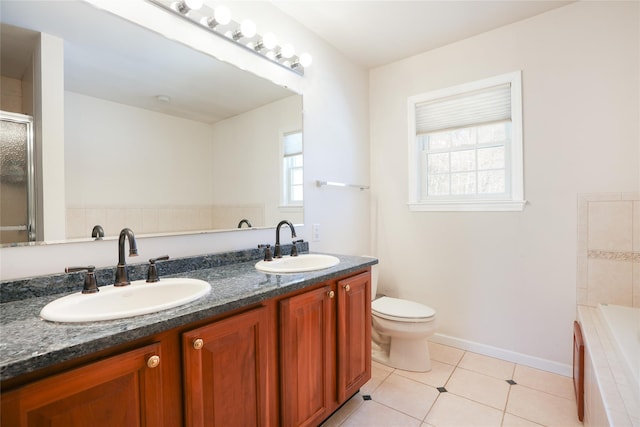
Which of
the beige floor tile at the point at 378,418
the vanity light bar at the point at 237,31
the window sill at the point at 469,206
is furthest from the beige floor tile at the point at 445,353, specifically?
the vanity light bar at the point at 237,31

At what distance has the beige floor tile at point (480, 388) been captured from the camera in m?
1.82

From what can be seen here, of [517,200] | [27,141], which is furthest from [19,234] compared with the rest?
[517,200]

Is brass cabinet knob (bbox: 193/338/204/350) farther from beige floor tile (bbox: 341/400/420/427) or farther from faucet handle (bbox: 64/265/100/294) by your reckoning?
beige floor tile (bbox: 341/400/420/427)

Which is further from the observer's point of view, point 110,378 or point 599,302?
point 599,302

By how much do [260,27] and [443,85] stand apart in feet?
5.01

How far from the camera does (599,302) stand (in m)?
1.96

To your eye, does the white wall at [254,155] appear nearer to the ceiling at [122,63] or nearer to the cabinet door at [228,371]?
the ceiling at [122,63]

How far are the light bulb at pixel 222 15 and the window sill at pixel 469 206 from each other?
6.34 feet

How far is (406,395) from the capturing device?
6.18 feet

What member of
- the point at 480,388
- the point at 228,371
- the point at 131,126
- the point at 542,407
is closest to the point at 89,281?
the point at 228,371

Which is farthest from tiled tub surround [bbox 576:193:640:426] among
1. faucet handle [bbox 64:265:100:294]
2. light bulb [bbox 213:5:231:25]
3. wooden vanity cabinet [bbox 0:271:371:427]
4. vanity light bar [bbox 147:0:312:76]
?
light bulb [bbox 213:5:231:25]

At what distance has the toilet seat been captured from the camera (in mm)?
2059

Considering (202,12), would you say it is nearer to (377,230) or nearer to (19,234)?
(19,234)

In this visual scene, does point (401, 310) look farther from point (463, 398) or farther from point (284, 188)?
point (284, 188)
